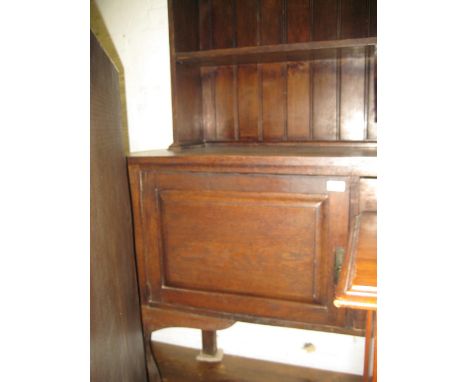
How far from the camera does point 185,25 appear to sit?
1805mm

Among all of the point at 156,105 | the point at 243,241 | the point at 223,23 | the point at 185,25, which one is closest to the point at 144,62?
the point at 156,105

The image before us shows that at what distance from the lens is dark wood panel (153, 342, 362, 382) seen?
1878mm

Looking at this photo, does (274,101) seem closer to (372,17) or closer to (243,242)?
(372,17)

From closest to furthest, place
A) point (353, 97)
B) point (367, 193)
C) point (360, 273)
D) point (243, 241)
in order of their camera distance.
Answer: point (360, 273)
point (367, 193)
point (243, 241)
point (353, 97)

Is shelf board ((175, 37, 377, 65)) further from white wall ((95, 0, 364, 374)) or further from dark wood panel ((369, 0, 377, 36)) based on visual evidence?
white wall ((95, 0, 364, 374))

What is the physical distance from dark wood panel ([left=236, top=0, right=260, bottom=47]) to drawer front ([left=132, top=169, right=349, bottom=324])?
33.2 inches

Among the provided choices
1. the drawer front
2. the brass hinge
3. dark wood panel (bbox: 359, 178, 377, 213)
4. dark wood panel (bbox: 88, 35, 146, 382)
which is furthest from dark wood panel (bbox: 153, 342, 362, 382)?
dark wood panel (bbox: 359, 178, 377, 213)

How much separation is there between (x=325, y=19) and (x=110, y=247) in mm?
1316

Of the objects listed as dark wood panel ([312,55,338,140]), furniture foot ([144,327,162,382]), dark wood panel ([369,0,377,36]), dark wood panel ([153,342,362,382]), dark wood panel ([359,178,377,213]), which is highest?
dark wood panel ([369,0,377,36])

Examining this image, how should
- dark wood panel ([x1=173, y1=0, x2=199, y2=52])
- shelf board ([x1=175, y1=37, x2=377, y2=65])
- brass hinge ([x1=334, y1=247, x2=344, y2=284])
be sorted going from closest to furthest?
1. brass hinge ([x1=334, y1=247, x2=344, y2=284])
2. shelf board ([x1=175, y1=37, x2=377, y2=65])
3. dark wood panel ([x1=173, y1=0, x2=199, y2=52])

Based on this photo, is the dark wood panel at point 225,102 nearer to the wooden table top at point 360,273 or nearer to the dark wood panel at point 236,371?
the wooden table top at point 360,273

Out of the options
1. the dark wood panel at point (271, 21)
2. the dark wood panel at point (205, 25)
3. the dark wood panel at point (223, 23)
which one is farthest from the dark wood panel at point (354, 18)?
the dark wood panel at point (205, 25)
